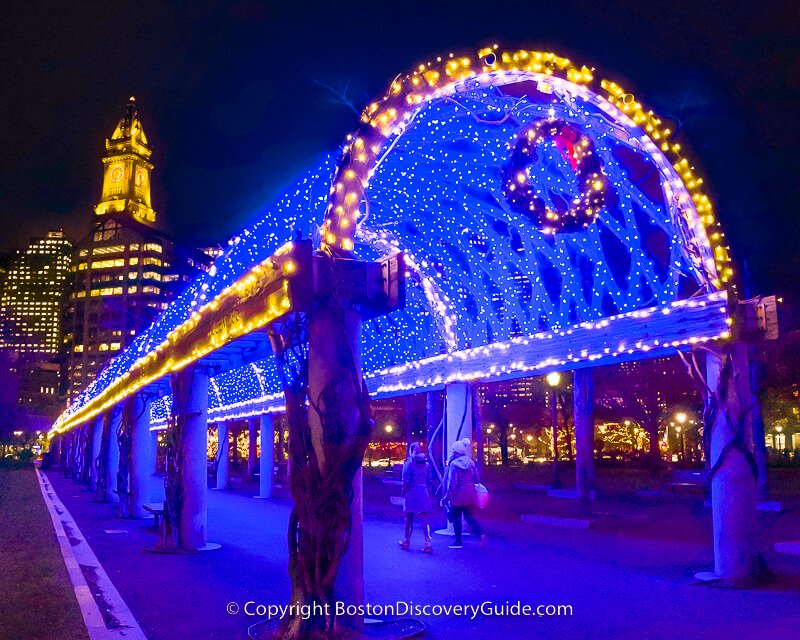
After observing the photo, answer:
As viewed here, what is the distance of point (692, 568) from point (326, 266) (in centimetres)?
A: 641

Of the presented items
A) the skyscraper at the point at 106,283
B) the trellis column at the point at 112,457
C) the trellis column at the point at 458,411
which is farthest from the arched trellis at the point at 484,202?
the skyscraper at the point at 106,283

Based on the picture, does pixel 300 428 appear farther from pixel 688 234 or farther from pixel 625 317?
pixel 688 234

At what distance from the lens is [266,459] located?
2636 centimetres

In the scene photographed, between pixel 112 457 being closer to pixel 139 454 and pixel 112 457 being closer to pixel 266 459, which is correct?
pixel 266 459

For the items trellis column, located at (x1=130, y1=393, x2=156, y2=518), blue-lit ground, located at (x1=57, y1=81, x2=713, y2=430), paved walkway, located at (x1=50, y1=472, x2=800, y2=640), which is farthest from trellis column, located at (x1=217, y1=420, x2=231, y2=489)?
blue-lit ground, located at (x1=57, y1=81, x2=713, y2=430)

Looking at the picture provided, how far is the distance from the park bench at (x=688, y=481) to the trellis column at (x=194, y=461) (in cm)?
1594

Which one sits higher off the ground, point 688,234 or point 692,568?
point 688,234

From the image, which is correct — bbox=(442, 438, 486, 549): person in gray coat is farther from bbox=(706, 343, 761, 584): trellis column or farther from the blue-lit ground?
bbox=(706, 343, 761, 584): trellis column

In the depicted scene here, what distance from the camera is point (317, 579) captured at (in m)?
6.75

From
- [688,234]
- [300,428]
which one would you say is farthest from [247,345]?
[688,234]

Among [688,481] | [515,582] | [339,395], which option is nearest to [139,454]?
[515,582]

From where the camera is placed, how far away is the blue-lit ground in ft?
31.3

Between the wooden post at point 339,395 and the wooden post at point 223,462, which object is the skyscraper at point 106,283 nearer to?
the wooden post at point 223,462

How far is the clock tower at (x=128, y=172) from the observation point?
182m
